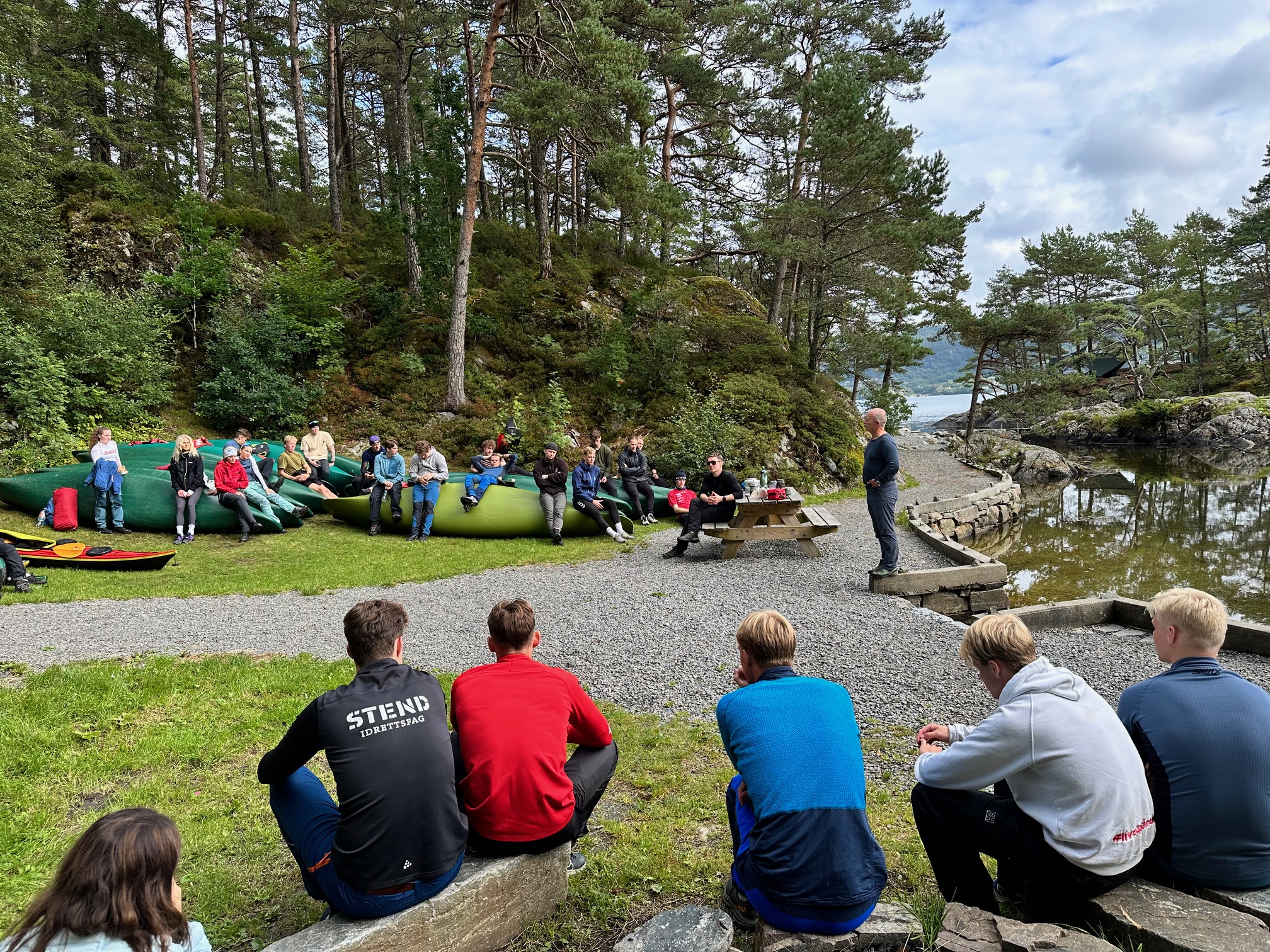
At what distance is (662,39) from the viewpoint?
19469 mm

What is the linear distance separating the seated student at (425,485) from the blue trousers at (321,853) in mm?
8246

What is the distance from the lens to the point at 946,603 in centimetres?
760

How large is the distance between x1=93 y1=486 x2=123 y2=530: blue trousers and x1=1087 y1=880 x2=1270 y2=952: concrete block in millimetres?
11826

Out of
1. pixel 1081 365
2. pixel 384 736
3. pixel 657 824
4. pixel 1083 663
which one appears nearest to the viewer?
pixel 384 736

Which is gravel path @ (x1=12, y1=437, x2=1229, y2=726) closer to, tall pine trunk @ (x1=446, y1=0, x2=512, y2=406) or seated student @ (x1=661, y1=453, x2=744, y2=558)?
seated student @ (x1=661, y1=453, x2=744, y2=558)

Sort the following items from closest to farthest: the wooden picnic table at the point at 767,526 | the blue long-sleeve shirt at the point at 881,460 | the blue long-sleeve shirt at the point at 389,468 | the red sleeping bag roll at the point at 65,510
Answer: the blue long-sleeve shirt at the point at 881,460 → the wooden picnic table at the point at 767,526 → the red sleeping bag roll at the point at 65,510 → the blue long-sleeve shirt at the point at 389,468

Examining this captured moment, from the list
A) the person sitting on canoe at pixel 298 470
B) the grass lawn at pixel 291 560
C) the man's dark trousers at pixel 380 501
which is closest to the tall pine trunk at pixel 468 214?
the person sitting on canoe at pixel 298 470

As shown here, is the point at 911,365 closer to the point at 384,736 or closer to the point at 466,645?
the point at 466,645

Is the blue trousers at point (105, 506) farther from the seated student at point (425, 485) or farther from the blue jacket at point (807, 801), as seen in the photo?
the blue jacket at point (807, 801)

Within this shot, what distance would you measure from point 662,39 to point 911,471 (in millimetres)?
15946

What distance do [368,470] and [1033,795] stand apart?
11.1m

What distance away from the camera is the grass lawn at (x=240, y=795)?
2729 mm

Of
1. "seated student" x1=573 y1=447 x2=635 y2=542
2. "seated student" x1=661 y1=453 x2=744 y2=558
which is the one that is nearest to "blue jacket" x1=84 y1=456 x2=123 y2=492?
"seated student" x1=573 y1=447 x2=635 y2=542

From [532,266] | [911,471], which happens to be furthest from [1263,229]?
[532,266]
